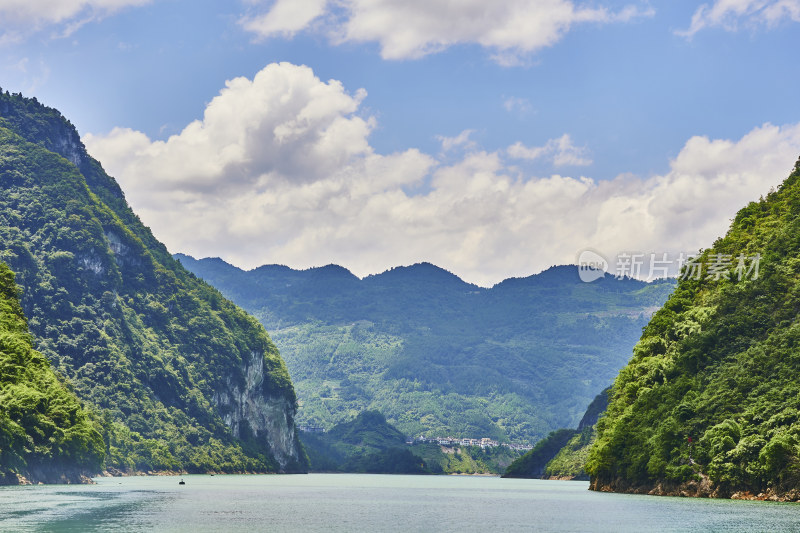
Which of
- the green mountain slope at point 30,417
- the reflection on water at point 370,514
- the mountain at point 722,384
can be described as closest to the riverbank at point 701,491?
the mountain at point 722,384

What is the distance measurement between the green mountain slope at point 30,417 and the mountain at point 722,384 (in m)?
68.6

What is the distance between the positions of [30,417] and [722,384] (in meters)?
77.7

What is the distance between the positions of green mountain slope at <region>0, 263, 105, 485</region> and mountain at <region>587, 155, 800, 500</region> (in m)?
68.6

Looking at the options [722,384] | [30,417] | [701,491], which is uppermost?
[722,384]

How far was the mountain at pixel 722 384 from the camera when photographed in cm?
8600

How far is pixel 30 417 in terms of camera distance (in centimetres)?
11144

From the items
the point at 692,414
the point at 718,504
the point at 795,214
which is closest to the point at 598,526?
the point at 718,504

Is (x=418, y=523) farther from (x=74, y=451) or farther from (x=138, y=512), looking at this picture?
(x=74, y=451)

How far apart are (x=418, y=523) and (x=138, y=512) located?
23.5 meters

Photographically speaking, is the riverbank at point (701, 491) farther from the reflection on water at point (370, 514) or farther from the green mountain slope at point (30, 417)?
the green mountain slope at point (30, 417)

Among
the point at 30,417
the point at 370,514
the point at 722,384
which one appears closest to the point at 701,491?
the point at 722,384

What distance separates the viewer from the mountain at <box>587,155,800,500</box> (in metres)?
86.0

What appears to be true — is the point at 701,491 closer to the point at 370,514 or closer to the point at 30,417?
the point at 370,514

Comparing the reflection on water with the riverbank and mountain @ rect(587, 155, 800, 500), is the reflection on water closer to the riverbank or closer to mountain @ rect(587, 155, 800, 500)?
the riverbank
